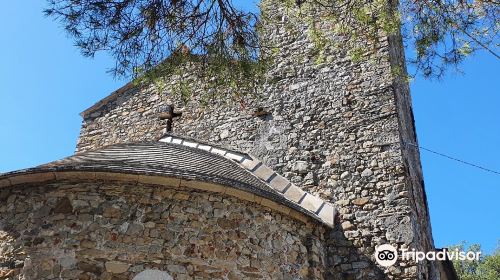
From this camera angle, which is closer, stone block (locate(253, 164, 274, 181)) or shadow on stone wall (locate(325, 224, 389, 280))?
shadow on stone wall (locate(325, 224, 389, 280))

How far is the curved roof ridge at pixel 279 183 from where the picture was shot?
20.5 ft

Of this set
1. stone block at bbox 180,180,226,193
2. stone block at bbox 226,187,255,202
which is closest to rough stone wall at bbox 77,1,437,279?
stone block at bbox 226,187,255,202

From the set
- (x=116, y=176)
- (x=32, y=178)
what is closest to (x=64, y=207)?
(x=32, y=178)

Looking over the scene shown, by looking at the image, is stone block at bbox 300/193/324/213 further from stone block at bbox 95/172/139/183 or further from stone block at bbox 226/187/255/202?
stone block at bbox 95/172/139/183

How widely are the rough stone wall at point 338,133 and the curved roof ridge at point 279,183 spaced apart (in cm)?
13

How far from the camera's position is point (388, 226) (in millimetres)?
5992

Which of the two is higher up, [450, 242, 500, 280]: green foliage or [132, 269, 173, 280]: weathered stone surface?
[450, 242, 500, 280]: green foliage

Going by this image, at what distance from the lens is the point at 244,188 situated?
5.17 meters

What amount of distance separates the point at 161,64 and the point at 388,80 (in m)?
3.28

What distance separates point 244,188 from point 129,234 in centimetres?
123

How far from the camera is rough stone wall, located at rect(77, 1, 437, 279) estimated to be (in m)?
6.06

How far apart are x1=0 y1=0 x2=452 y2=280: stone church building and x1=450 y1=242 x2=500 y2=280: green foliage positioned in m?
12.7

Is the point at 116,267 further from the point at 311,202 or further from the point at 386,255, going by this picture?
the point at 386,255

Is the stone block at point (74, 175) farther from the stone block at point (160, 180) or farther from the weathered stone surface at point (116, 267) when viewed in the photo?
the weathered stone surface at point (116, 267)
